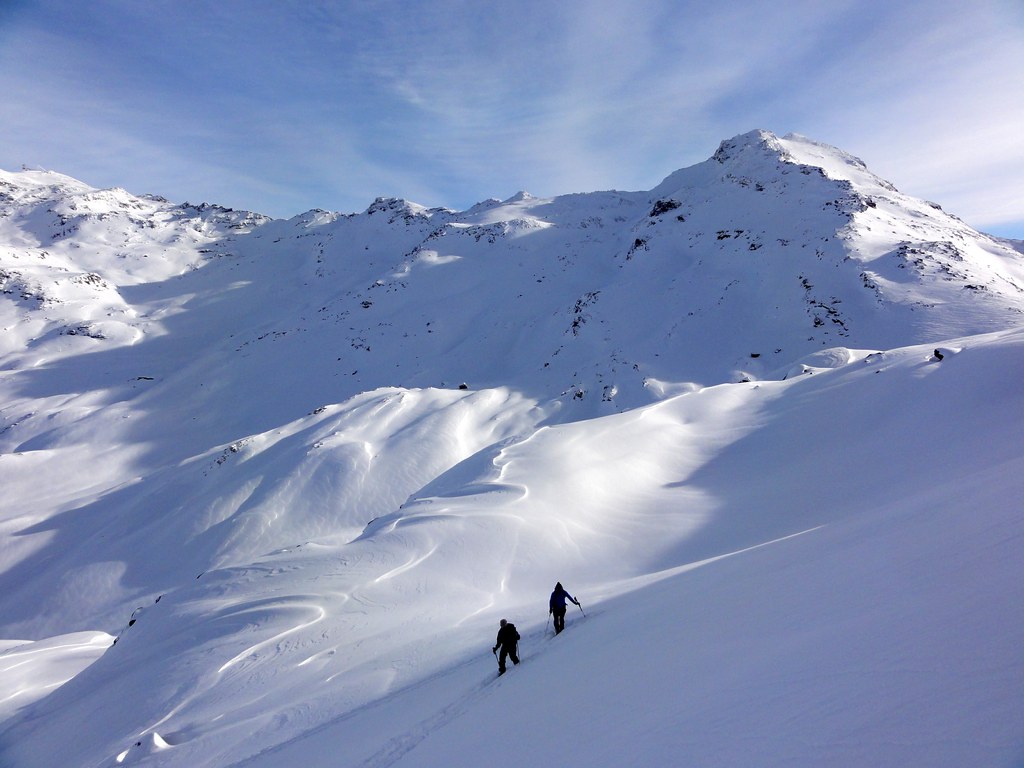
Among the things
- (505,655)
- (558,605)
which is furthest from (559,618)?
(505,655)

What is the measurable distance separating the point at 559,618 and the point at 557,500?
8.28 metres

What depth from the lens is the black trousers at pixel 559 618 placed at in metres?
9.96

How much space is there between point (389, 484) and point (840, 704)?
94.7 feet

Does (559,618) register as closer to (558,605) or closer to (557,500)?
(558,605)

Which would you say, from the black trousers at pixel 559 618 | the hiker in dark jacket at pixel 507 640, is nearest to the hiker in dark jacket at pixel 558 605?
the black trousers at pixel 559 618

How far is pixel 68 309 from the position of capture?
73.7 m

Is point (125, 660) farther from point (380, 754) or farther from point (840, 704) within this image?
point (840, 704)

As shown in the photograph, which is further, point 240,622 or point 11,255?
point 11,255

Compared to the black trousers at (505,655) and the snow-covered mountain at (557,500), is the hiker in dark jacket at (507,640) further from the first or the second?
the snow-covered mountain at (557,500)

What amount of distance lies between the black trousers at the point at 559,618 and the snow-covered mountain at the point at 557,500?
474 mm

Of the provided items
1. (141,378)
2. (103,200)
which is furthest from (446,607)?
(103,200)

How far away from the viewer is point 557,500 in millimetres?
18328

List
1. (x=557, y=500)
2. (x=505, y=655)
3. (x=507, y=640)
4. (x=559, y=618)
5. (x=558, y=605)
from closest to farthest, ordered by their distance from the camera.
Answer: (x=507, y=640) → (x=505, y=655) → (x=558, y=605) → (x=559, y=618) → (x=557, y=500)

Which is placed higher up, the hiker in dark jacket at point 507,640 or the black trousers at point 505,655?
the hiker in dark jacket at point 507,640
